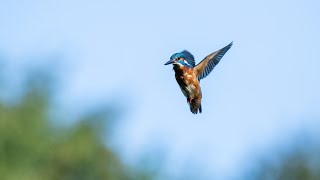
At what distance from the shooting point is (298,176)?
1347 inches

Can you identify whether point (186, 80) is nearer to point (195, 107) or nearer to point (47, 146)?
point (195, 107)

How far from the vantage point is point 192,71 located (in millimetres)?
5891

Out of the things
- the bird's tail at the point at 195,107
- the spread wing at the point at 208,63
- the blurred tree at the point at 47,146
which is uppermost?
the blurred tree at the point at 47,146

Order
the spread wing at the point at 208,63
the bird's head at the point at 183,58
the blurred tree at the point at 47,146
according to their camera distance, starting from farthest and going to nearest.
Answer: the blurred tree at the point at 47,146
the spread wing at the point at 208,63
the bird's head at the point at 183,58

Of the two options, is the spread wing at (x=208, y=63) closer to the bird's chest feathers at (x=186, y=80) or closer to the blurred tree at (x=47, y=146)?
the bird's chest feathers at (x=186, y=80)

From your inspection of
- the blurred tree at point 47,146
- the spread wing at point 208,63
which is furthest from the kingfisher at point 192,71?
the blurred tree at point 47,146

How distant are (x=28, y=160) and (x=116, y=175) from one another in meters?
4.28

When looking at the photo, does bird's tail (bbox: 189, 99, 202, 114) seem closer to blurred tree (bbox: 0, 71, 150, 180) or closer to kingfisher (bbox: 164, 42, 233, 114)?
kingfisher (bbox: 164, 42, 233, 114)

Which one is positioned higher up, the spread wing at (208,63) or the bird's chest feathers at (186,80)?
the spread wing at (208,63)

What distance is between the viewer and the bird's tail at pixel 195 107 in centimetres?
561

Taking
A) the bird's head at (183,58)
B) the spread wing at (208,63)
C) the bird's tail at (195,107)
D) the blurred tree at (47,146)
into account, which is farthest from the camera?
the blurred tree at (47,146)

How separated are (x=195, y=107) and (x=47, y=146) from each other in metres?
22.3

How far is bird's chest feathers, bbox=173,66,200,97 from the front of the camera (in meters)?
5.43

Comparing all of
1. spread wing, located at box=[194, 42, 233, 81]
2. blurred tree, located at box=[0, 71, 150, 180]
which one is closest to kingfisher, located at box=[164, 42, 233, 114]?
spread wing, located at box=[194, 42, 233, 81]
